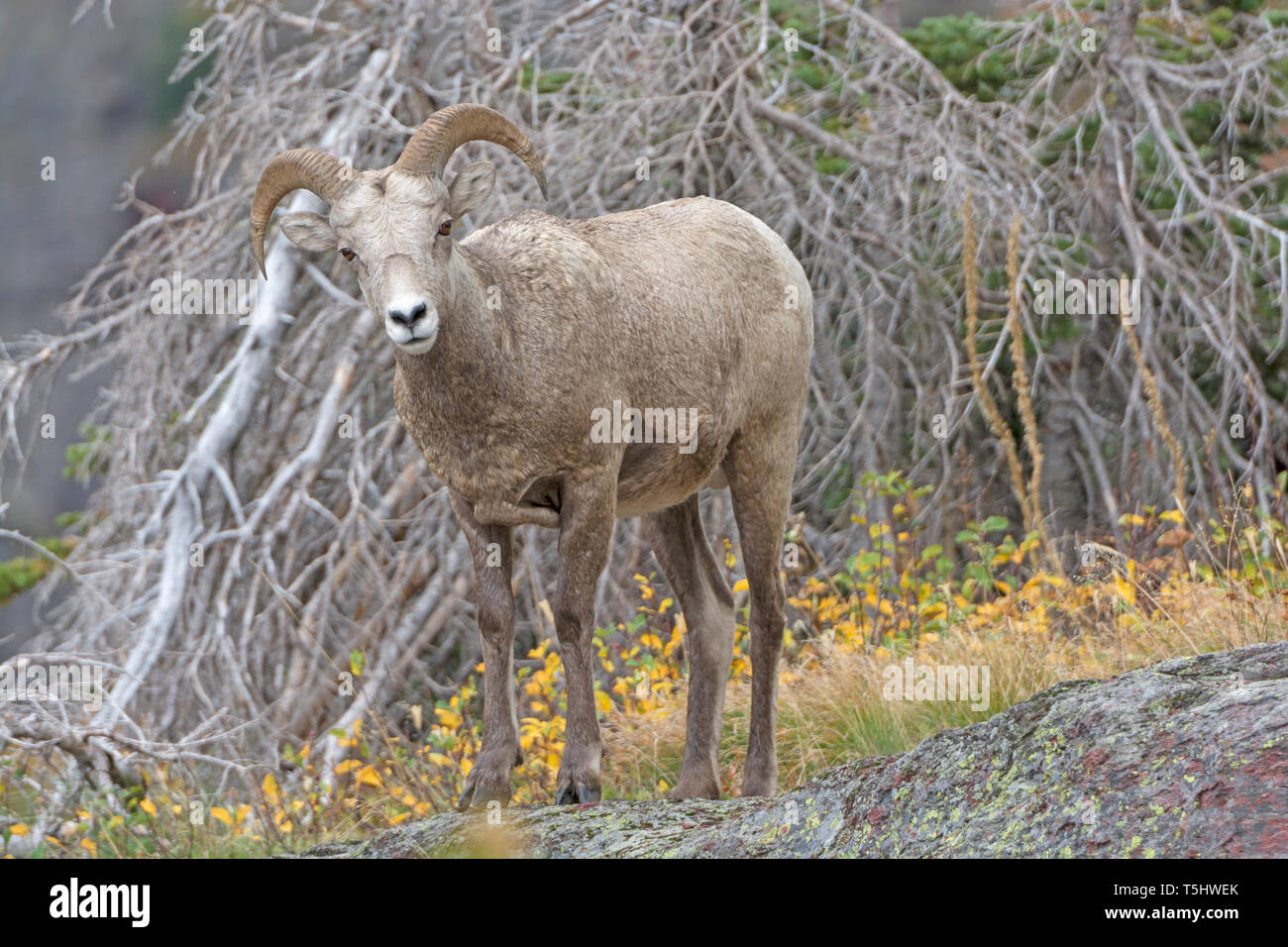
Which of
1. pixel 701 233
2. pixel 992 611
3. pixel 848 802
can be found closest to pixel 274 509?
pixel 701 233

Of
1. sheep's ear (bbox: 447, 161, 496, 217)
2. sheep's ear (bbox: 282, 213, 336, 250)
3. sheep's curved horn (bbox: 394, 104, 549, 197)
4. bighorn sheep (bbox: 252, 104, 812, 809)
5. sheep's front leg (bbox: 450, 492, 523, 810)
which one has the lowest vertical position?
sheep's front leg (bbox: 450, 492, 523, 810)

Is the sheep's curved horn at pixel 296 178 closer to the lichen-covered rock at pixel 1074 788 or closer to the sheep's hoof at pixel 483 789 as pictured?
the sheep's hoof at pixel 483 789

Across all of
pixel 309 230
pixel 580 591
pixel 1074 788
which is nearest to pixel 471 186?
pixel 309 230

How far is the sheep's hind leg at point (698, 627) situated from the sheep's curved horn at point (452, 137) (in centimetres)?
143

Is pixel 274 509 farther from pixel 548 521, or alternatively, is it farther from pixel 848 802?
pixel 848 802

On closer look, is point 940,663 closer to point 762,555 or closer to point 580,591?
point 762,555

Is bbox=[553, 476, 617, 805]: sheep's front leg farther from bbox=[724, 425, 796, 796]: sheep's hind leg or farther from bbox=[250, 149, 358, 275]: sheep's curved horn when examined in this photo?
bbox=[250, 149, 358, 275]: sheep's curved horn

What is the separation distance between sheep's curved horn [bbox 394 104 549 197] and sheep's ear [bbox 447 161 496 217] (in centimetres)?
7

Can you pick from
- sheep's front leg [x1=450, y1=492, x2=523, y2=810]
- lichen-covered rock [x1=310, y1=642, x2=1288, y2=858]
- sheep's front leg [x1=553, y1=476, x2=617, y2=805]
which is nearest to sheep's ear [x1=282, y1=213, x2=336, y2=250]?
sheep's front leg [x1=450, y1=492, x2=523, y2=810]

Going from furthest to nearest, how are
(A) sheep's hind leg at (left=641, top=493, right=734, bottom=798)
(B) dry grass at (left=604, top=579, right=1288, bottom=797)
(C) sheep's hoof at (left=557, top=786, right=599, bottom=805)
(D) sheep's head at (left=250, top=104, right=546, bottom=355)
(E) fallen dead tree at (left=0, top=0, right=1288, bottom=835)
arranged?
(E) fallen dead tree at (left=0, top=0, right=1288, bottom=835)
(B) dry grass at (left=604, top=579, right=1288, bottom=797)
(A) sheep's hind leg at (left=641, top=493, right=734, bottom=798)
(C) sheep's hoof at (left=557, top=786, right=599, bottom=805)
(D) sheep's head at (left=250, top=104, right=546, bottom=355)

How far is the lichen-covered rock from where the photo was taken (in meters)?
2.82

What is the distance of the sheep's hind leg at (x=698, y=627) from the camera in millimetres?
5230

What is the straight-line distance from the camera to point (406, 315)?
3961 mm

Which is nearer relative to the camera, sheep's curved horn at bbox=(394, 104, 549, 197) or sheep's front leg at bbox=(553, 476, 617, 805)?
sheep's curved horn at bbox=(394, 104, 549, 197)
